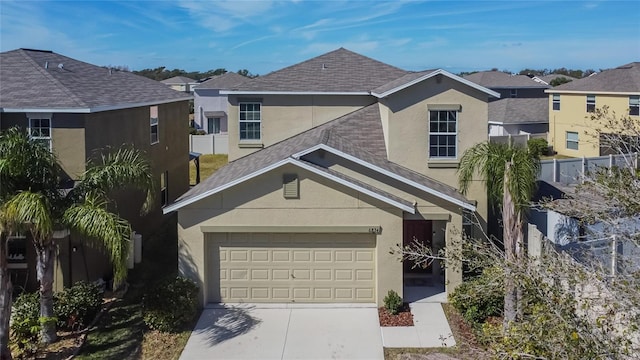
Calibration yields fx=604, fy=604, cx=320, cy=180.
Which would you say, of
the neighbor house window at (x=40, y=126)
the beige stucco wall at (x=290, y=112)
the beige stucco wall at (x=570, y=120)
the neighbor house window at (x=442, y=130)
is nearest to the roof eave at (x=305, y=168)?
the neighbor house window at (x=442, y=130)

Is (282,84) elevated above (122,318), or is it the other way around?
(282,84)

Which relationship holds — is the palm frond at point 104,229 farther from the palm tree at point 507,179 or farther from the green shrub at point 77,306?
the palm tree at point 507,179

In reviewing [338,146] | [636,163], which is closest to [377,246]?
[338,146]

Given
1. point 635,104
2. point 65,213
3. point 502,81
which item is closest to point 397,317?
point 65,213

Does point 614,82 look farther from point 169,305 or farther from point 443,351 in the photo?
point 169,305

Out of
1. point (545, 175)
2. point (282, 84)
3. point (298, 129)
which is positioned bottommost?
point (545, 175)

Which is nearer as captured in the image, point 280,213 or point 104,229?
point 104,229

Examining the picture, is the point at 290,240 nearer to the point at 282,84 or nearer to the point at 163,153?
the point at 282,84
